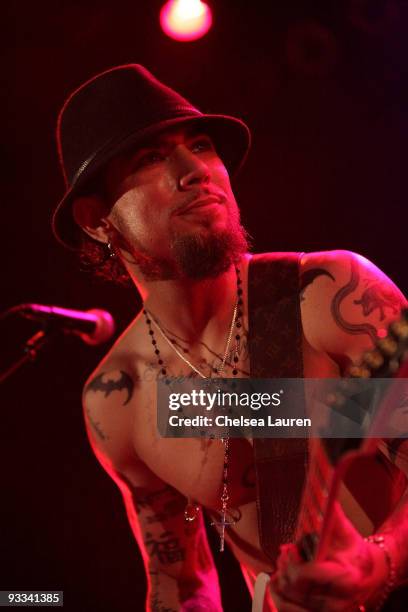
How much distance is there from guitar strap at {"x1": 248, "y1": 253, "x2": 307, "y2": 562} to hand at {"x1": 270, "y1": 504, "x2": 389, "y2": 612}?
1.45 feet

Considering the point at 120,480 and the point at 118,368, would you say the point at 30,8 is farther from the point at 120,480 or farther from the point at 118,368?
the point at 120,480

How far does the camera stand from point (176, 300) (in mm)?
2029

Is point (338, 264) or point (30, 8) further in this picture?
point (30, 8)

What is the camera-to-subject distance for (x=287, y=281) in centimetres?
177

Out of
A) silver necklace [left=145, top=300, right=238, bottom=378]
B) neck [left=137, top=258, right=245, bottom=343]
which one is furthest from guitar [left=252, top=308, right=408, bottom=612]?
neck [left=137, top=258, right=245, bottom=343]

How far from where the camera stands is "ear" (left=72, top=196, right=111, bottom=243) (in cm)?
210

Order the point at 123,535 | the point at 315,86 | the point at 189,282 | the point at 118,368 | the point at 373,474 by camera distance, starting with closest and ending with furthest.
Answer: the point at 373,474
the point at 189,282
the point at 118,368
the point at 315,86
the point at 123,535

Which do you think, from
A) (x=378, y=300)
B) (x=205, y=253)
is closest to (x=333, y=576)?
(x=378, y=300)

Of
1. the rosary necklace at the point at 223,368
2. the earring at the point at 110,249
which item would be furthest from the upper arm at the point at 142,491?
the earring at the point at 110,249

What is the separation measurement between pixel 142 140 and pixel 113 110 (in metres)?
0.14

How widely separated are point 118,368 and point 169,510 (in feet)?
1.58

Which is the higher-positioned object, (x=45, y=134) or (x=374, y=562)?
(x=45, y=134)

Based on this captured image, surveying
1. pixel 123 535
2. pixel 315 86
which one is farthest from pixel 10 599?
pixel 315 86

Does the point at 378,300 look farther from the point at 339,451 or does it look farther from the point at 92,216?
the point at 92,216
